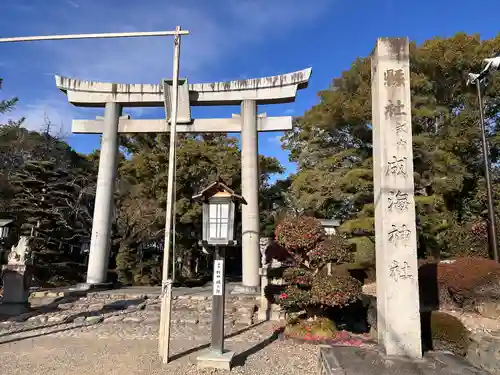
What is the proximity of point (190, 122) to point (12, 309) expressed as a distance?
8156mm

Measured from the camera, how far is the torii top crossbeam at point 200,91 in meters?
13.6

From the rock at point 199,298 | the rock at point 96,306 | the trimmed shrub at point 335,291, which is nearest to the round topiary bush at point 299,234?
the trimmed shrub at point 335,291

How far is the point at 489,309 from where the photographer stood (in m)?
8.45

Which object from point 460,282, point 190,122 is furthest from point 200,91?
point 460,282

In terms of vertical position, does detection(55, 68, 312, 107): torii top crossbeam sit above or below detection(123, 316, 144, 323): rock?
above

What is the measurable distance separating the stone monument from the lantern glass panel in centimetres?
718

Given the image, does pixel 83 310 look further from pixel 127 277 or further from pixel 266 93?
pixel 266 93

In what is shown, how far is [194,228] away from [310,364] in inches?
576

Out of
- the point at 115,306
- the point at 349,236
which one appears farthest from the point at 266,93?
the point at 115,306

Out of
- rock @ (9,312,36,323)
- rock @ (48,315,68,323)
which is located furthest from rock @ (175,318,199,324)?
rock @ (9,312,36,323)

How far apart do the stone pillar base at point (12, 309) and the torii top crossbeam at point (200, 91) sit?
7693 mm

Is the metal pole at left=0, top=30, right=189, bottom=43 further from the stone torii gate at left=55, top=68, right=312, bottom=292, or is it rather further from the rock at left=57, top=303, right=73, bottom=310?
the rock at left=57, top=303, right=73, bottom=310

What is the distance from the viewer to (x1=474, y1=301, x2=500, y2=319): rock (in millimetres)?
8359

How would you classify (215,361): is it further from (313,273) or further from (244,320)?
(244,320)
